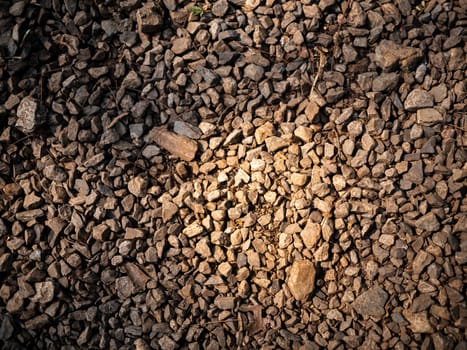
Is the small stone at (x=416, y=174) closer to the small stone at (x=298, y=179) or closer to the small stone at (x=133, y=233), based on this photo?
the small stone at (x=298, y=179)

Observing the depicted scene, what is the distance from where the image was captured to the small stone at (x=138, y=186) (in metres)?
2.54

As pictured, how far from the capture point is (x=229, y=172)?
2.54m

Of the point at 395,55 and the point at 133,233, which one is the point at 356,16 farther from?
the point at 133,233

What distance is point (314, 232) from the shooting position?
240 cm

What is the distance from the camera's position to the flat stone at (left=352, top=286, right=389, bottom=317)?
2.32m

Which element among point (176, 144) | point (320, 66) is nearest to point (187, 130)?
point (176, 144)

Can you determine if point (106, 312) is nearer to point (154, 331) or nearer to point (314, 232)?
point (154, 331)

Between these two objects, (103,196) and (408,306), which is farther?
(103,196)

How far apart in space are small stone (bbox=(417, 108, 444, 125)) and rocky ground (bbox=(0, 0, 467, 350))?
0.01m

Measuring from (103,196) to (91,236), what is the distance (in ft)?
0.80

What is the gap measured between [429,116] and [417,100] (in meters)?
0.11

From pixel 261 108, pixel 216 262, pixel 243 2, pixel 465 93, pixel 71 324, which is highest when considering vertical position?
pixel 243 2

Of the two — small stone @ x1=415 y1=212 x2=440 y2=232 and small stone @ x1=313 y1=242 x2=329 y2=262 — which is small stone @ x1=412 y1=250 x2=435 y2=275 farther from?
small stone @ x1=313 y1=242 x2=329 y2=262

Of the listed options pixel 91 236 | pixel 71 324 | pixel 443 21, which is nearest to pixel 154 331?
pixel 71 324
